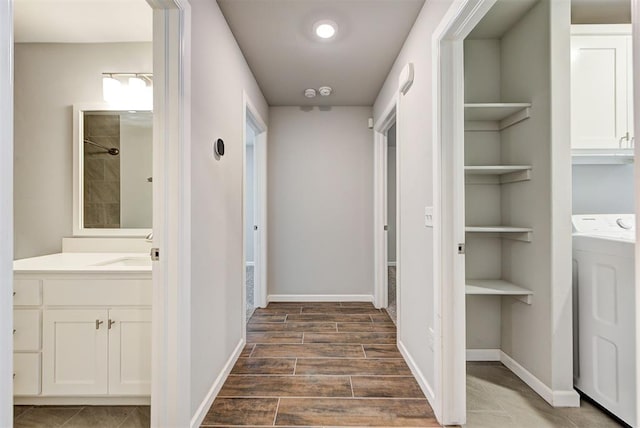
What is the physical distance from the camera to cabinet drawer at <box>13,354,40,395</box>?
5.45 feet

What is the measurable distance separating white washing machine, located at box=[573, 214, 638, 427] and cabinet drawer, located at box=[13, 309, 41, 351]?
116 inches

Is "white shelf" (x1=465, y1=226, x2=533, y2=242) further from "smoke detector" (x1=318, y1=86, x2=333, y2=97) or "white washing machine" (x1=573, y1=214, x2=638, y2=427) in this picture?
"smoke detector" (x1=318, y1=86, x2=333, y2=97)

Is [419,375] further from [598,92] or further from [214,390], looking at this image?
[598,92]

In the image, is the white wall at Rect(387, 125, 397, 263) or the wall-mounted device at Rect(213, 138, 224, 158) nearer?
the wall-mounted device at Rect(213, 138, 224, 158)

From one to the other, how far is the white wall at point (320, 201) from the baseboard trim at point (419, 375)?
4.94 feet

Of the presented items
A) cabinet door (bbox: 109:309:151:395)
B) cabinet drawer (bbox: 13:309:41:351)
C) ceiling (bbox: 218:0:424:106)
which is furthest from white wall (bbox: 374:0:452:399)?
cabinet drawer (bbox: 13:309:41:351)

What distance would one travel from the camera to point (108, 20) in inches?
79.5

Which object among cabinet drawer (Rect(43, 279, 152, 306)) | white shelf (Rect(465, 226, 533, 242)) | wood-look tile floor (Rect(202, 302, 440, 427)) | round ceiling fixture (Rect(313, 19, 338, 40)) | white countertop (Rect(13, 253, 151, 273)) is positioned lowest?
wood-look tile floor (Rect(202, 302, 440, 427))

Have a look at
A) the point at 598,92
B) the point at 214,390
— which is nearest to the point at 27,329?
the point at 214,390

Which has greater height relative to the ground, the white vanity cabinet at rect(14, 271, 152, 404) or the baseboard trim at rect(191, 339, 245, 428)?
the white vanity cabinet at rect(14, 271, 152, 404)

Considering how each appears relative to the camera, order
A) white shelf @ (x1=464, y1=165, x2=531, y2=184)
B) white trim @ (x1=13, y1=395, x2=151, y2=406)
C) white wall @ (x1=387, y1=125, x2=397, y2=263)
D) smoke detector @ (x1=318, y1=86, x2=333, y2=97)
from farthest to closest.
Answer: white wall @ (x1=387, y1=125, x2=397, y2=263) → smoke detector @ (x1=318, y1=86, x2=333, y2=97) → white shelf @ (x1=464, y1=165, x2=531, y2=184) → white trim @ (x1=13, y1=395, x2=151, y2=406)
